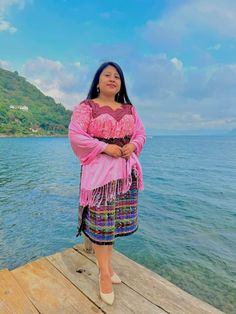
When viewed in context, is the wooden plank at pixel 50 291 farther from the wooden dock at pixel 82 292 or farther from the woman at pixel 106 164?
the woman at pixel 106 164

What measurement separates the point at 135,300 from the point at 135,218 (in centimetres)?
75

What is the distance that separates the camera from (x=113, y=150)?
2.41 meters

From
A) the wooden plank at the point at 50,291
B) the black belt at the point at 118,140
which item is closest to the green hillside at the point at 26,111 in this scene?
the wooden plank at the point at 50,291

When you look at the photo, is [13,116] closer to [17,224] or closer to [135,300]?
[17,224]

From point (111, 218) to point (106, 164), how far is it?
1.68 feet

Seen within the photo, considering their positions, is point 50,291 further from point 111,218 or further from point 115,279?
point 111,218

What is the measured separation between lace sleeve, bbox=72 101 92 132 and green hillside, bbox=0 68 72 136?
102 meters

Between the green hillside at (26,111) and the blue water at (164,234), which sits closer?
the blue water at (164,234)

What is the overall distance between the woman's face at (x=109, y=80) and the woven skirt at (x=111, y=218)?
835mm

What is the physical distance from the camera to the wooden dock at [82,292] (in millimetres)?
2385

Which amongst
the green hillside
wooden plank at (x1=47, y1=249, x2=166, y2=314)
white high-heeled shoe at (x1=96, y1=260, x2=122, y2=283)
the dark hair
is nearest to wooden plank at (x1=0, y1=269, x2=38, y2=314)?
wooden plank at (x1=47, y1=249, x2=166, y2=314)

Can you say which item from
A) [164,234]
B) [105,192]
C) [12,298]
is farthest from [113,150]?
[164,234]

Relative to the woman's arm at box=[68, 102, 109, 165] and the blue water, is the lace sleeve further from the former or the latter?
the blue water

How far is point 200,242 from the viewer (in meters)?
7.08
